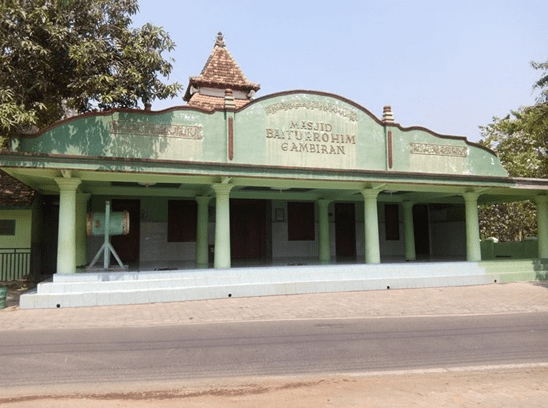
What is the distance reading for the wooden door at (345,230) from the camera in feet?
66.5

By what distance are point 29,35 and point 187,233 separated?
9.27 m

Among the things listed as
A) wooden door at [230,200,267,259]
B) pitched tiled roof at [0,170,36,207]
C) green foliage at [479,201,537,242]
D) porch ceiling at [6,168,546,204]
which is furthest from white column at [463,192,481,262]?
green foliage at [479,201,537,242]

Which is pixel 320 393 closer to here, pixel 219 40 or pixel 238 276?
pixel 238 276

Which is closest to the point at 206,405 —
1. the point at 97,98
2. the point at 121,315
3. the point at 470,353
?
the point at 470,353

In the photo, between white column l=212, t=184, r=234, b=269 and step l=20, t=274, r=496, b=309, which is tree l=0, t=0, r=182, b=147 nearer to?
white column l=212, t=184, r=234, b=269

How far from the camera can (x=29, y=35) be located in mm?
11312

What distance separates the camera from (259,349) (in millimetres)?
6973

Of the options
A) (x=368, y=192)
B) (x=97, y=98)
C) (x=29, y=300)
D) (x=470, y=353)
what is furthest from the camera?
(x=368, y=192)

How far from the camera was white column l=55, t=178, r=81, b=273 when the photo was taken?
11.6 meters

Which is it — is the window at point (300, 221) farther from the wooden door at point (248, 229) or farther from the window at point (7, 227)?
the window at point (7, 227)

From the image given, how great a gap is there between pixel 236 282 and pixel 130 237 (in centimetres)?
662

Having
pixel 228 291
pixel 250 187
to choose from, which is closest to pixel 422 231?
pixel 250 187

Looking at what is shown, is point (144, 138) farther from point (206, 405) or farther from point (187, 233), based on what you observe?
point (206, 405)

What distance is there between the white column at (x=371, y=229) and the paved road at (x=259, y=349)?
5.27 meters
